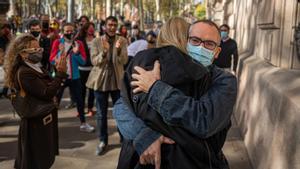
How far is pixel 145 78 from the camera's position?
7.61 ft

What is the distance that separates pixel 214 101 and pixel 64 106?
7888mm

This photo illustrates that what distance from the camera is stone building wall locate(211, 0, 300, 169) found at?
384 cm

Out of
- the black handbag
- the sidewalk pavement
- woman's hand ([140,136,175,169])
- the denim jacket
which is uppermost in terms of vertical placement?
the denim jacket

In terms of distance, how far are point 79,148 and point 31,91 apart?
8.70 feet

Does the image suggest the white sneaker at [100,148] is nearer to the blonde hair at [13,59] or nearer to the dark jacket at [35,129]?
the dark jacket at [35,129]

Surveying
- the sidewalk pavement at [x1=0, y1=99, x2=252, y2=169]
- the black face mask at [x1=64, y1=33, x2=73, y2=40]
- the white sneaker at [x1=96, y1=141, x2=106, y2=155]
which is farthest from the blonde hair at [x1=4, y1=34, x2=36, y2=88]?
the black face mask at [x1=64, y1=33, x2=73, y2=40]

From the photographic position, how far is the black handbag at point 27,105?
13.5 ft

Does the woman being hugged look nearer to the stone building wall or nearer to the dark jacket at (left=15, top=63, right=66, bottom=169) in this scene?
the dark jacket at (left=15, top=63, right=66, bottom=169)

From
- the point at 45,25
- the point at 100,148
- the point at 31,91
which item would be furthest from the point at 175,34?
the point at 45,25

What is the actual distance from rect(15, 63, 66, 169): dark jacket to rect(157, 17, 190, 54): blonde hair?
197 centimetres

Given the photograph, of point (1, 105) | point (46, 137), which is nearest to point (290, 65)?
point (46, 137)

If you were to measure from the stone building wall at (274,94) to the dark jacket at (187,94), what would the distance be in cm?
134

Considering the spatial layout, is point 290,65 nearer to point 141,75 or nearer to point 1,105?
point 141,75

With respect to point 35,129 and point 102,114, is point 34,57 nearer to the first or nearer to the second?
point 35,129
